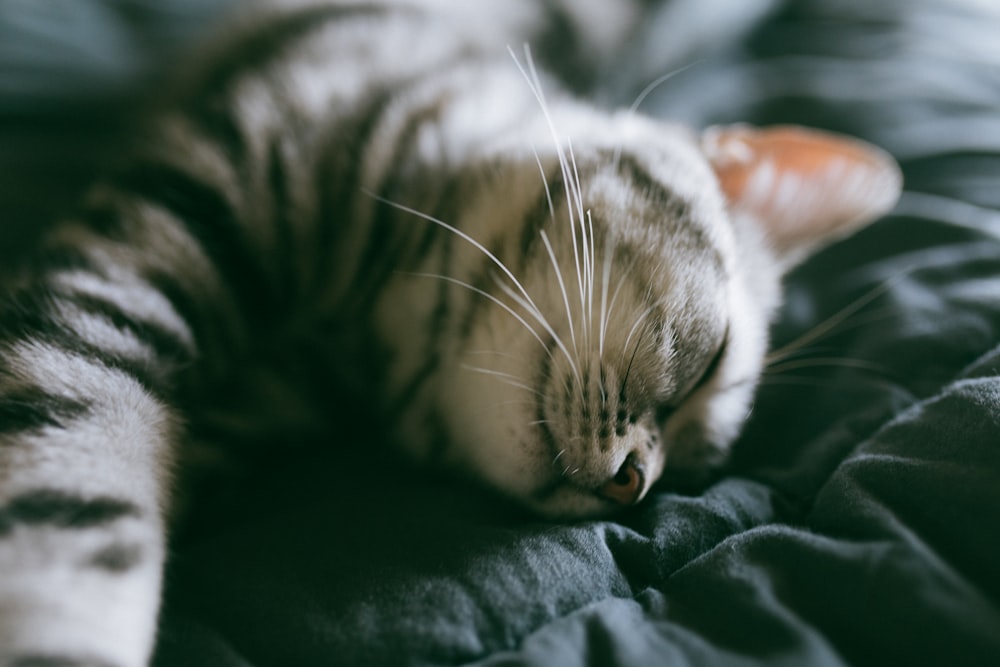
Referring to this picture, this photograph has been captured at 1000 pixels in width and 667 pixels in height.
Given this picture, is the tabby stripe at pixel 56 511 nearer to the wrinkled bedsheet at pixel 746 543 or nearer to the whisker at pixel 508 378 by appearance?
the wrinkled bedsheet at pixel 746 543

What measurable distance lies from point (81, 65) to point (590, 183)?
0.83m

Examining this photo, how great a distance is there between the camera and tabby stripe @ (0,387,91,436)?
0.56 metres

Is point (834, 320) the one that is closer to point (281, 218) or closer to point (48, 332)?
point (281, 218)

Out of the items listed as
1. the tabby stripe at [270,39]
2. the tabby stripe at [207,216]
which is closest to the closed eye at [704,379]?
the tabby stripe at [207,216]

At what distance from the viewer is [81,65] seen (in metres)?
1.10

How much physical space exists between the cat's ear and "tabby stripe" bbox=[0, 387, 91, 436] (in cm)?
72

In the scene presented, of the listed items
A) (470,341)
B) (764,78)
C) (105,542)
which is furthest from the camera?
(764,78)

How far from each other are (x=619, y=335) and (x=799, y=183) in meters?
0.40

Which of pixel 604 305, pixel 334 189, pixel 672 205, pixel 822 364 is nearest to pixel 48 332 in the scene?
pixel 334 189

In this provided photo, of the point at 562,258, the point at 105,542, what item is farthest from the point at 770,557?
the point at 105,542

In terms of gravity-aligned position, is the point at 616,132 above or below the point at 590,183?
above

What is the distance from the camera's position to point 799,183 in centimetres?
92

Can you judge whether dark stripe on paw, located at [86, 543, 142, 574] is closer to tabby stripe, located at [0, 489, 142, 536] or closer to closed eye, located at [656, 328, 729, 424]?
tabby stripe, located at [0, 489, 142, 536]

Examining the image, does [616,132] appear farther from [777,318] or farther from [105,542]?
[105,542]
